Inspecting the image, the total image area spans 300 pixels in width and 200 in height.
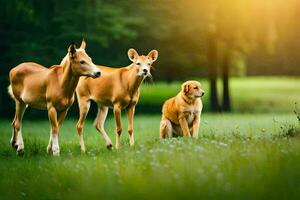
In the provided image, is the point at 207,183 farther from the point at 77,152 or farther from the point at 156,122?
the point at 156,122

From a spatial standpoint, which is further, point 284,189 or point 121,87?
point 121,87

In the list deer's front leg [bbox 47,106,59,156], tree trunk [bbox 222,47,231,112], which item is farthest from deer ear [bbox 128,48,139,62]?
tree trunk [bbox 222,47,231,112]

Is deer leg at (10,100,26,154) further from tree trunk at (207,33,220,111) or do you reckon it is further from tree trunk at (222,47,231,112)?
tree trunk at (222,47,231,112)

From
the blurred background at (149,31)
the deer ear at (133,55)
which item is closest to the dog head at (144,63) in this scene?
the deer ear at (133,55)

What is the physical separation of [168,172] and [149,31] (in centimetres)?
1353

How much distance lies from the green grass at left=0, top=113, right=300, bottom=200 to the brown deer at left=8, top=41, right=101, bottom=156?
1.92 ft

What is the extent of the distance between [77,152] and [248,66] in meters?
44.4

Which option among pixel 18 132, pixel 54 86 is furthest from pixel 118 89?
pixel 18 132

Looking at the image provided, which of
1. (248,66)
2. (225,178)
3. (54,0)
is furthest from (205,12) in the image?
(248,66)

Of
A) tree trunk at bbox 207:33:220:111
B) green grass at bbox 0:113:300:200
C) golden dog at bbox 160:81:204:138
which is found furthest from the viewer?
tree trunk at bbox 207:33:220:111

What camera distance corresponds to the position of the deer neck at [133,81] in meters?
12.0

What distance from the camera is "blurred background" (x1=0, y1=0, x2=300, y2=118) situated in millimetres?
20000

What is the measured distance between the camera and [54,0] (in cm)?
2033

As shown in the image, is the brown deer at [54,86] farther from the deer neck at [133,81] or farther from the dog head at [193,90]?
the dog head at [193,90]
